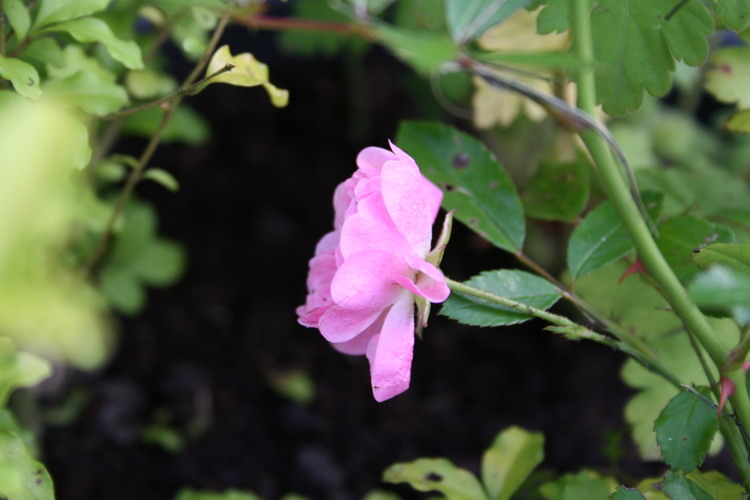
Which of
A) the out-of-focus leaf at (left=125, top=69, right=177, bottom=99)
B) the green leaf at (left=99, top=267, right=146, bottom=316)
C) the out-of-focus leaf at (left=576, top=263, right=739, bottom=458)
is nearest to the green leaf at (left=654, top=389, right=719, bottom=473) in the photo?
the out-of-focus leaf at (left=576, top=263, right=739, bottom=458)

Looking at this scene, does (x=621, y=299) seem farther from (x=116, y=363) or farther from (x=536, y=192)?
(x=116, y=363)

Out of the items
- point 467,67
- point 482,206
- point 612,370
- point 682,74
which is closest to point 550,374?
point 612,370

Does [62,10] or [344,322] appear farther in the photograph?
[62,10]

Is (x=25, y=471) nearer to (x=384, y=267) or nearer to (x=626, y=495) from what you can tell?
(x=384, y=267)

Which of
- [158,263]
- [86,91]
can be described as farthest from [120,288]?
[86,91]

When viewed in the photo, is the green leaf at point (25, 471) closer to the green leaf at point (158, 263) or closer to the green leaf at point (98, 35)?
the green leaf at point (98, 35)

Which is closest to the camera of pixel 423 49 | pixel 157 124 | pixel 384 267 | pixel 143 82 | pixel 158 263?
pixel 423 49
